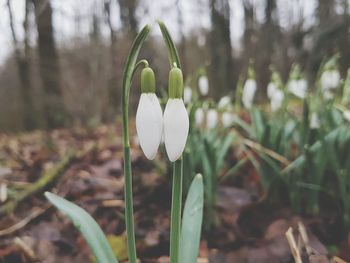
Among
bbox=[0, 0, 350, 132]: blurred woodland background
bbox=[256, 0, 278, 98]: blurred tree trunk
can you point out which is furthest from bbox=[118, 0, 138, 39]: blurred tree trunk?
bbox=[256, 0, 278, 98]: blurred tree trunk

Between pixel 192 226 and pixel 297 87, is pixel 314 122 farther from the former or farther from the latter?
pixel 192 226

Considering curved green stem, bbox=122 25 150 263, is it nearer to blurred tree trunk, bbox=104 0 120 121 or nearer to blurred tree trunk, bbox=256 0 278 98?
blurred tree trunk, bbox=104 0 120 121

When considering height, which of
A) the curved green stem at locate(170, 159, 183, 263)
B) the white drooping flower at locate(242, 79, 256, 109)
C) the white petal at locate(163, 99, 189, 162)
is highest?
the white drooping flower at locate(242, 79, 256, 109)

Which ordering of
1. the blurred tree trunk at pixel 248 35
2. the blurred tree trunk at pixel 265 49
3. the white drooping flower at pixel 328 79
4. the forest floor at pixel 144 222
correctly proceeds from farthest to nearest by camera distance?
1. the blurred tree trunk at pixel 248 35
2. the blurred tree trunk at pixel 265 49
3. the white drooping flower at pixel 328 79
4. the forest floor at pixel 144 222

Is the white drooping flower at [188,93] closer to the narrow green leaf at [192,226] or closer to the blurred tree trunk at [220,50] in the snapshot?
the narrow green leaf at [192,226]

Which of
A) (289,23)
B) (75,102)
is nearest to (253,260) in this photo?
(75,102)

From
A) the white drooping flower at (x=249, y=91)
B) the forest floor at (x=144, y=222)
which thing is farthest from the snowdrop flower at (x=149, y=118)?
the white drooping flower at (x=249, y=91)
